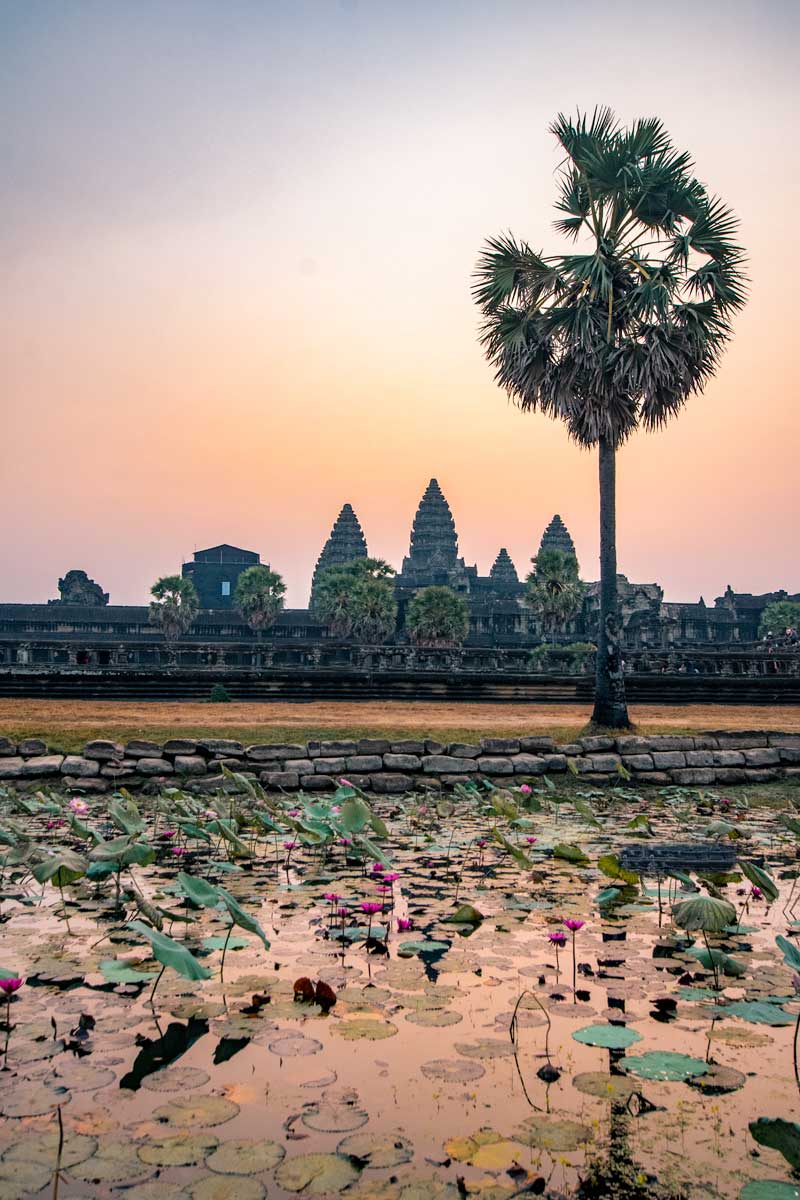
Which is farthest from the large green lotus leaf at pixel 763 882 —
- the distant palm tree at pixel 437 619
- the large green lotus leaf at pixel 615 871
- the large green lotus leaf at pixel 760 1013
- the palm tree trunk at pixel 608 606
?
the distant palm tree at pixel 437 619

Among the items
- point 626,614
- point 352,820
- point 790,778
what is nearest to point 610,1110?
point 352,820

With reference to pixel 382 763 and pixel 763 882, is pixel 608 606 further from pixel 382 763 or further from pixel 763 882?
pixel 763 882

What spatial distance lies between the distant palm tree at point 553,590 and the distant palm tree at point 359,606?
740cm

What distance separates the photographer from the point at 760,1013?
A: 3.12 metres

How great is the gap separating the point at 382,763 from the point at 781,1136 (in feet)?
25.1

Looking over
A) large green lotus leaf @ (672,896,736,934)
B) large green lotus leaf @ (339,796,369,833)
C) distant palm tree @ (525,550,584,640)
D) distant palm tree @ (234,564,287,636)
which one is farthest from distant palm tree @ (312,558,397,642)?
large green lotus leaf @ (672,896,736,934)

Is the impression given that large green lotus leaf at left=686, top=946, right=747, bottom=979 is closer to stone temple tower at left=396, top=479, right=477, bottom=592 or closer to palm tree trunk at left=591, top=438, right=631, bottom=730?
palm tree trunk at left=591, top=438, right=631, bottom=730

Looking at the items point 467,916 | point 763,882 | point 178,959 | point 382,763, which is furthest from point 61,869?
point 382,763

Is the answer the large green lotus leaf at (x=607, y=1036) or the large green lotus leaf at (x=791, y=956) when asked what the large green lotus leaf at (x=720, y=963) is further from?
the large green lotus leaf at (x=607, y=1036)

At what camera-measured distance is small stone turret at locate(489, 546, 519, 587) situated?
82.2 m

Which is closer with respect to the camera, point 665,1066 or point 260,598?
point 665,1066

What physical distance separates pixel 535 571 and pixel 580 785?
39.4m

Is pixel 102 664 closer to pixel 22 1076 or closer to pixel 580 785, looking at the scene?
pixel 580 785

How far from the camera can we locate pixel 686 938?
4082mm
